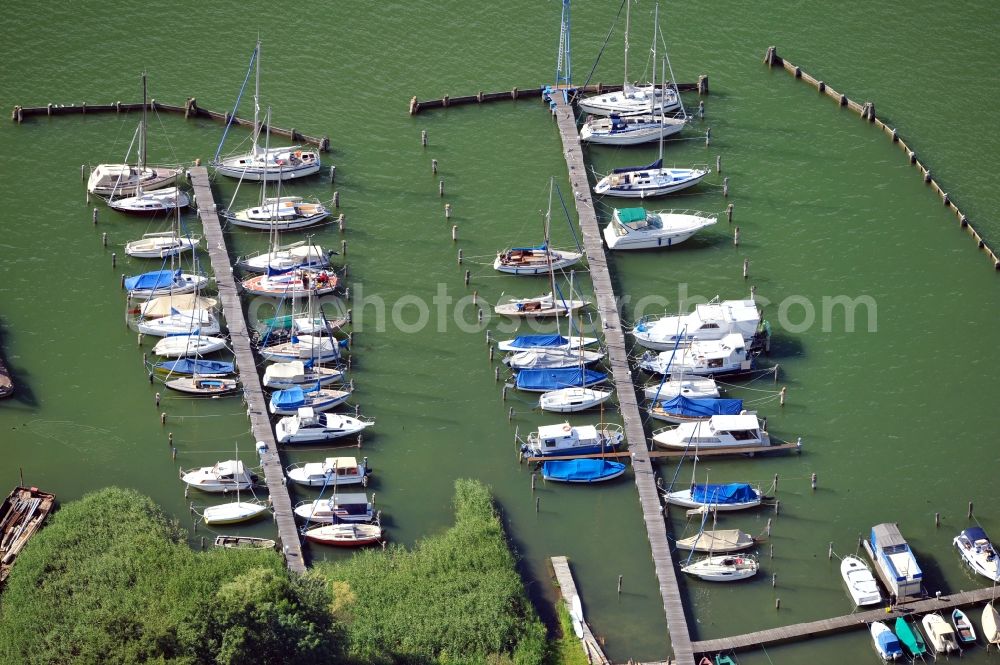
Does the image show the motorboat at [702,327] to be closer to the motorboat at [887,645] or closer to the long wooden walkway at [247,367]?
the motorboat at [887,645]

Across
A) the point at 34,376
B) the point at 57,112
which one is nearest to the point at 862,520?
the point at 34,376

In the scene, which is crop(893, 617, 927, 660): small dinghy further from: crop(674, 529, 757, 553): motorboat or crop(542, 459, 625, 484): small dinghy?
crop(542, 459, 625, 484): small dinghy

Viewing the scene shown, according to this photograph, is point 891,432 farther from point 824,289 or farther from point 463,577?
point 463,577

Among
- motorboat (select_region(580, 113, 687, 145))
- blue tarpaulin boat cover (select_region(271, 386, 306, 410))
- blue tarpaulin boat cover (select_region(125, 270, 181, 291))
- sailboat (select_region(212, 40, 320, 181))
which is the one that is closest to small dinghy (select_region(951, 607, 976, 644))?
blue tarpaulin boat cover (select_region(271, 386, 306, 410))

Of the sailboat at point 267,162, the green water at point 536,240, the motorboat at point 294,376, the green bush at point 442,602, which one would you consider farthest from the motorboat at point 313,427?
the sailboat at point 267,162

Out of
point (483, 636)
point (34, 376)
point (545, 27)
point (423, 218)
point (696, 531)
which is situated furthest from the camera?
point (545, 27)

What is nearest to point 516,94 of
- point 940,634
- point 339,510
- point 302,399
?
point 302,399
